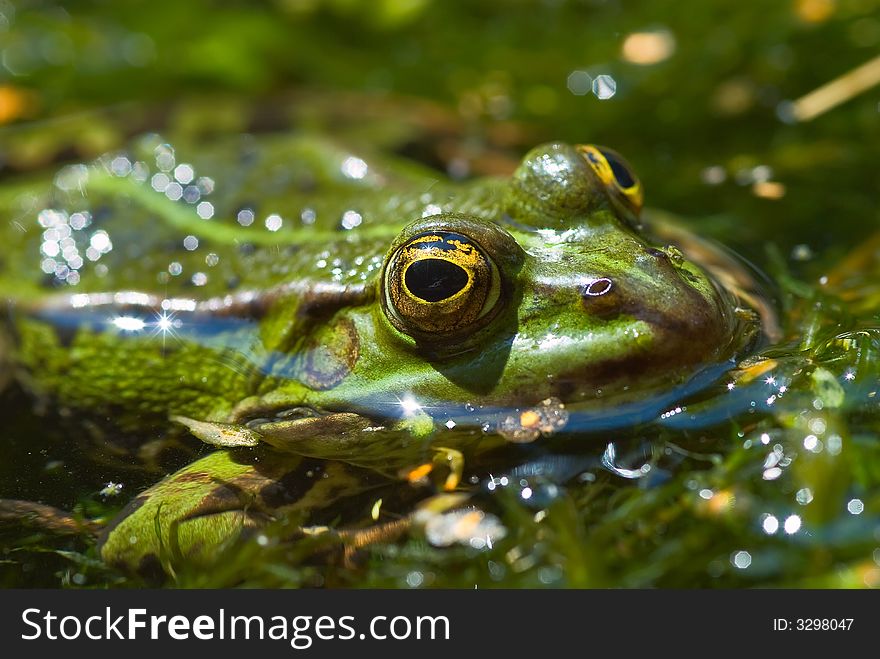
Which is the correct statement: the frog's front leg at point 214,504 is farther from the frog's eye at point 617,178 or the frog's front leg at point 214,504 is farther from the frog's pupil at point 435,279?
the frog's eye at point 617,178

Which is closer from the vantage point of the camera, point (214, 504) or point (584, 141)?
point (214, 504)

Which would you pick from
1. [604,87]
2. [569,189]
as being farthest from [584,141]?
[569,189]

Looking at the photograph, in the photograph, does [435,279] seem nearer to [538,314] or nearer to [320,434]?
[538,314]

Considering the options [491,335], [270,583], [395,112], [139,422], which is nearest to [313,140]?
[395,112]

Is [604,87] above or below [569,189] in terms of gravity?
above

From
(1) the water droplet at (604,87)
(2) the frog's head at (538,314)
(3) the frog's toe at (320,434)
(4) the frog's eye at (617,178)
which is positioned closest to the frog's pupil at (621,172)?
(4) the frog's eye at (617,178)

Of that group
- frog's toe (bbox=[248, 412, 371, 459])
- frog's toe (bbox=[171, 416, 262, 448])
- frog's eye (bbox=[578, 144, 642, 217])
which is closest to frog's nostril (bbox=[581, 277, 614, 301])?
frog's eye (bbox=[578, 144, 642, 217])
